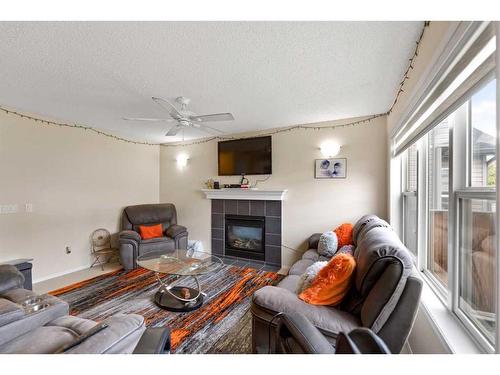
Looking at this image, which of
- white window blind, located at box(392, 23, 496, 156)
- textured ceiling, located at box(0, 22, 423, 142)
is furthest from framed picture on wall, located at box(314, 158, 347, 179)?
white window blind, located at box(392, 23, 496, 156)

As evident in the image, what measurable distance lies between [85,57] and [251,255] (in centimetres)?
358

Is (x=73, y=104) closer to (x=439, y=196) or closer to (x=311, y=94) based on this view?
(x=311, y=94)

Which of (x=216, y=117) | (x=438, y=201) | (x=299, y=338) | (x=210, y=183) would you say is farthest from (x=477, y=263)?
(x=210, y=183)

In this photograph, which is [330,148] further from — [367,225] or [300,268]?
[300,268]

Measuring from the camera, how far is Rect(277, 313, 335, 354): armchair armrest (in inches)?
39.8

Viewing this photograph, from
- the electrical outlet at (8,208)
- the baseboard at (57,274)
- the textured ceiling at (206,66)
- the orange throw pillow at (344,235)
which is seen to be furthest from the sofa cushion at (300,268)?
the electrical outlet at (8,208)

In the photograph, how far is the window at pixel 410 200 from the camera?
2.34 m

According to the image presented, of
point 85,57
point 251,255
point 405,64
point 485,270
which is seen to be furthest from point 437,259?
point 85,57

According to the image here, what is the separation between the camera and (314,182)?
3600 mm

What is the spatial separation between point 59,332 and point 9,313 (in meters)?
0.31

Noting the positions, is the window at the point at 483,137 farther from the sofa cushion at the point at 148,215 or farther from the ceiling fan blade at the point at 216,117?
the sofa cushion at the point at 148,215

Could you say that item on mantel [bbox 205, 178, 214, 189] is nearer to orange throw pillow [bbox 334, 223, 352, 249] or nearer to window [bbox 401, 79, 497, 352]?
orange throw pillow [bbox 334, 223, 352, 249]

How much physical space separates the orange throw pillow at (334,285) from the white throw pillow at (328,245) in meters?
1.29
